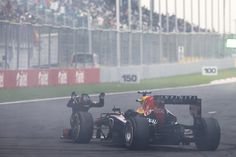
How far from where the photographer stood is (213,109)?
71.2 feet

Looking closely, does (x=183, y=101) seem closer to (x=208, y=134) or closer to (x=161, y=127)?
(x=161, y=127)

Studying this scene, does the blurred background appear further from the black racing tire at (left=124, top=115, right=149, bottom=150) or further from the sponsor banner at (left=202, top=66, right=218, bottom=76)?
the black racing tire at (left=124, top=115, right=149, bottom=150)

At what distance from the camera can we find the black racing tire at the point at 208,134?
11328 mm

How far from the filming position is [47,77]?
1320 inches

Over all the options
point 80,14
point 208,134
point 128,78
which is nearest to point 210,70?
point 80,14

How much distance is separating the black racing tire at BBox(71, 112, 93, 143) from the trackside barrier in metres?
17.8

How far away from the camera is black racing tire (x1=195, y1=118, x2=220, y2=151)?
37.2ft

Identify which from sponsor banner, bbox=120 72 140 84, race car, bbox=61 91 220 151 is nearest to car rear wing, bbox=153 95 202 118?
race car, bbox=61 91 220 151

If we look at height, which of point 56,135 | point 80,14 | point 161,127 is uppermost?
point 80,14

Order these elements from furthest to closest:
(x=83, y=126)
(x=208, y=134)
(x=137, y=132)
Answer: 1. (x=83, y=126)
2. (x=208, y=134)
3. (x=137, y=132)

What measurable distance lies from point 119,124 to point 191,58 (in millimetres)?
48929

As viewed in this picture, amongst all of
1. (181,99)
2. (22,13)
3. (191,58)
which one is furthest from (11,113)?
(191,58)

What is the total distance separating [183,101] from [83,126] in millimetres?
1785

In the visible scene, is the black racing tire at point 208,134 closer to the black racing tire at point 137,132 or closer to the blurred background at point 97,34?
the black racing tire at point 137,132
